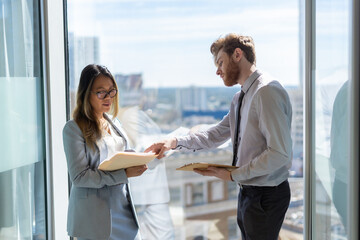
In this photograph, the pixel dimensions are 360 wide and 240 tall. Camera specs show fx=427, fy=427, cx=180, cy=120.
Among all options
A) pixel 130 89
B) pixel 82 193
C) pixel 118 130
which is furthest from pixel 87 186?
pixel 130 89

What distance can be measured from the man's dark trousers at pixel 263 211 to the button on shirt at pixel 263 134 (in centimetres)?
5

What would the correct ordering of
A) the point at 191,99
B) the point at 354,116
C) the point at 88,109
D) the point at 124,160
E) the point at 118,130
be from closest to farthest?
the point at 354,116 → the point at 124,160 → the point at 88,109 → the point at 118,130 → the point at 191,99

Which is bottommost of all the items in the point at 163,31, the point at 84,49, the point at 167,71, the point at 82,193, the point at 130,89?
the point at 82,193

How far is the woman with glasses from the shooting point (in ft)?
6.53

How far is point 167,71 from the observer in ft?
9.11

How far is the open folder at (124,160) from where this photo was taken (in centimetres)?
188

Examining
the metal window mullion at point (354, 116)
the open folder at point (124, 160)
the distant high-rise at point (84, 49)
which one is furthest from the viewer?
the distant high-rise at point (84, 49)

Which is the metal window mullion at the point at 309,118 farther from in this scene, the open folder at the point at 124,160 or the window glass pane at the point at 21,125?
the window glass pane at the point at 21,125

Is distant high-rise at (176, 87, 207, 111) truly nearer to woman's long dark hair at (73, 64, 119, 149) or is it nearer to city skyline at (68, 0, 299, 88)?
city skyline at (68, 0, 299, 88)

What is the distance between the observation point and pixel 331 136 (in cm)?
207

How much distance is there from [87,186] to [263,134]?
2.83ft

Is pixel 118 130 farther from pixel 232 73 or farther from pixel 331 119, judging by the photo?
pixel 331 119

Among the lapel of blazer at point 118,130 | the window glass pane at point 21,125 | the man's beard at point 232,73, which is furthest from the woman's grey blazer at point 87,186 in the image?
the man's beard at point 232,73

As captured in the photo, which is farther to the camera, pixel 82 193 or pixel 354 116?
pixel 82 193
